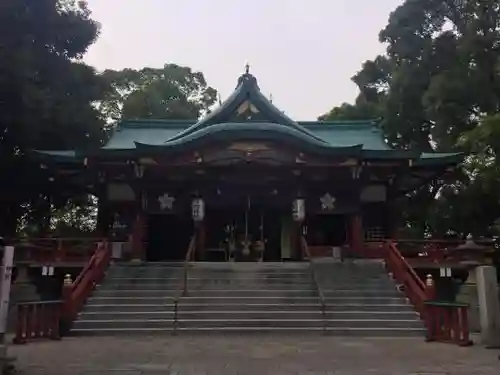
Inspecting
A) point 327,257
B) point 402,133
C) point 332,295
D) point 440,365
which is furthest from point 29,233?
point 440,365

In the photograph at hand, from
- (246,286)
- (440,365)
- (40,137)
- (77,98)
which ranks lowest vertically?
(440,365)

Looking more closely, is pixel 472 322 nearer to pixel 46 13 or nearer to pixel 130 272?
pixel 130 272

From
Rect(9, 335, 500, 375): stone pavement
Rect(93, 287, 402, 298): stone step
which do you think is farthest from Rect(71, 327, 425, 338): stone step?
Rect(93, 287, 402, 298): stone step

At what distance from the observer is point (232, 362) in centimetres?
793

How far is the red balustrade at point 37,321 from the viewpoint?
10.3m

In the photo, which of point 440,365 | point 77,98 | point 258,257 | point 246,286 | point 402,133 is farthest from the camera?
point 402,133

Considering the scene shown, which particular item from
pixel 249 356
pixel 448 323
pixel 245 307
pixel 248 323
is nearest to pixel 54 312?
pixel 248 323

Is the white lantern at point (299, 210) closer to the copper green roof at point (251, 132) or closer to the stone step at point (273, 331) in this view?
the copper green roof at point (251, 132)

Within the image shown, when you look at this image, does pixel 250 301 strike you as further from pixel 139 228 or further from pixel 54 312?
pixel 139 228

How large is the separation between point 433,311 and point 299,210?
7599 millimetres

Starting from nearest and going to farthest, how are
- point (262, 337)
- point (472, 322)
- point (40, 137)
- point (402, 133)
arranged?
point (262, 337), point (472, 322), point (40, 137), point (402, 133)

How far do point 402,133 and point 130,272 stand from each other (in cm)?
1783

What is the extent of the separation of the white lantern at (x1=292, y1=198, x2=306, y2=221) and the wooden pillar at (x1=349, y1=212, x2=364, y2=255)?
1.75m

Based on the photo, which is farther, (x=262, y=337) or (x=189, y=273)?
(x=189, y=273)
